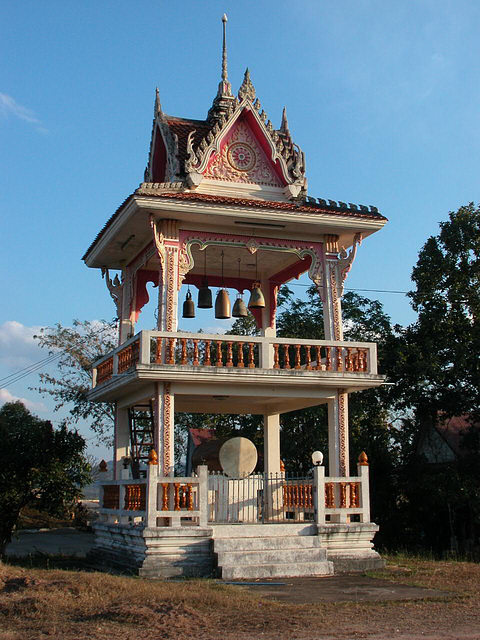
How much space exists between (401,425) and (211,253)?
1024cm

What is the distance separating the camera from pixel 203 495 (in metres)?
12.7

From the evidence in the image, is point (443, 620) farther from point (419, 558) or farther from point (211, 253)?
point (211, 253)

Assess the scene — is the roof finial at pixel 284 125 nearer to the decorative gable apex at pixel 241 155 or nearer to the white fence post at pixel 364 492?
the decorative gable apex at pixel 241 155

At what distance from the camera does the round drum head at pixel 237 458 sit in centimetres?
1464

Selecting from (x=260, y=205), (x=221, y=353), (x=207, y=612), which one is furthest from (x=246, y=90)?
(x=207, y=612)

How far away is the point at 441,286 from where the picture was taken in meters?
20.9

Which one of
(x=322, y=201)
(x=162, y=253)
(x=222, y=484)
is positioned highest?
(x=322, y=201)

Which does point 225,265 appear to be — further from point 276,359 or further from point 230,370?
point 230,370

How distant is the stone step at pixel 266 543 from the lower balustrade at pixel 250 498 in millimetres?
417

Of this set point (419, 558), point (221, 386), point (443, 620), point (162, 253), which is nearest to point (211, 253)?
point (162, 253)

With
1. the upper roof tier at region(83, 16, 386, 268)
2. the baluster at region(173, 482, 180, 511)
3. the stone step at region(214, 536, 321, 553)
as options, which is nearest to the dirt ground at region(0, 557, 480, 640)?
the stone step at region(214, 536, 321, 553)

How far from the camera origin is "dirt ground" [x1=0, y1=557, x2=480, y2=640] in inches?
310

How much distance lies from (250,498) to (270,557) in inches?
67.9

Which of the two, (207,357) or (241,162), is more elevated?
(241,162)
